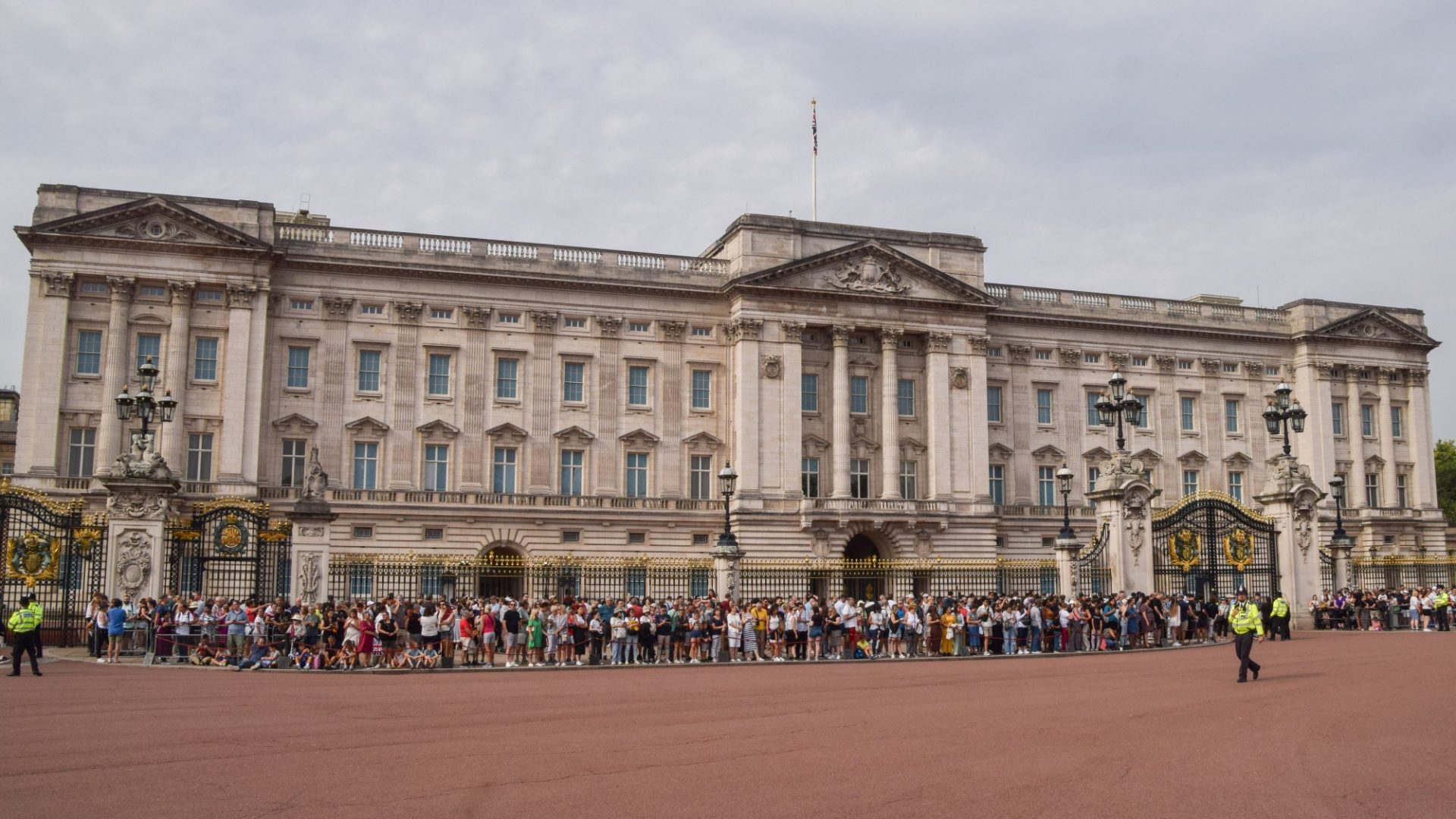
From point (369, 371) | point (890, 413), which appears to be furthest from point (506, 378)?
point (890, 413)

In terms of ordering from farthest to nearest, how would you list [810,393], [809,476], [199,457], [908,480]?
[908,480] → [810,393] → [809,476] → [199,457]

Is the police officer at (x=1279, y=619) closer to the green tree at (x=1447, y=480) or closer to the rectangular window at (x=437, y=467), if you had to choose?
the rectangular window at (x=437, y=467)

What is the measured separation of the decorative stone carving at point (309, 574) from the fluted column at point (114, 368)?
76.0 ft

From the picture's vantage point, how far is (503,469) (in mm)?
55250

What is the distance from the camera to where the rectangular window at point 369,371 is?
54.1 meters

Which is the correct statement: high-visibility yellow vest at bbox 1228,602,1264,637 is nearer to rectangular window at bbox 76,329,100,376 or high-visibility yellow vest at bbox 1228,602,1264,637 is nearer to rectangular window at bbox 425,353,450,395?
rectangular window at bbox 425,353,450,395

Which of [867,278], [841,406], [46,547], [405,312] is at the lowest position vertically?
[46,547]

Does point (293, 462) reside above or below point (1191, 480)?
below

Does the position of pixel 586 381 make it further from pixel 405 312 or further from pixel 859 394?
pixel 859 394

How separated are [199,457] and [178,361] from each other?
383cm

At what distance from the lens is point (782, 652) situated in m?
32.2

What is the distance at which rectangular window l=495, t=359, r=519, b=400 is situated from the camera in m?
55.6

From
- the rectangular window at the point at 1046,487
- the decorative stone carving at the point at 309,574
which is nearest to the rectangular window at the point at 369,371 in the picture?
the decorative stone carving at the point at 309,574

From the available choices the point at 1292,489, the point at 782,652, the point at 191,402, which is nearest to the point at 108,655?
the point at 782,652
